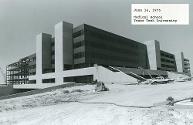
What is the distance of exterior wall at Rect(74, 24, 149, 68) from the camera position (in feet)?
208

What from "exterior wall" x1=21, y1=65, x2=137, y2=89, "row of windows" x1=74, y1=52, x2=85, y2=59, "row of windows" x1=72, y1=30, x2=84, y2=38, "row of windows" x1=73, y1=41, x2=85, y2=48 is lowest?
"exterior wall" x1=21, y1=65, x2=137, y2=89

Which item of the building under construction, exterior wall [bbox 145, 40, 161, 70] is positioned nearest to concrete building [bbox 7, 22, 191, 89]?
exterior wall [bbox 145, 40, 161, 70]

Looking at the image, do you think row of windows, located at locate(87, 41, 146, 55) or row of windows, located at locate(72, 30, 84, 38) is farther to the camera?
row of windows, located at locate(87, 41, 146, 55)

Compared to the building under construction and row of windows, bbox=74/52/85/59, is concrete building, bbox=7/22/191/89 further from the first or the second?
the building under construction

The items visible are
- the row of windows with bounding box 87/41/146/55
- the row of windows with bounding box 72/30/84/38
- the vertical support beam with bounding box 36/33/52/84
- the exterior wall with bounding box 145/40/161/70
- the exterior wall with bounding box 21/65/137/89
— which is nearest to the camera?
the exterior wall with bounding box 21/65/137/89

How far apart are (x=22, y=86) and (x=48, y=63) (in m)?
12.0

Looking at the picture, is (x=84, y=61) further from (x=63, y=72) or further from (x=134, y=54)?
(x=134, y=54)

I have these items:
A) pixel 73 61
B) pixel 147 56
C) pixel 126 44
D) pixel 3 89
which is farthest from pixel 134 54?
pixel 3 89

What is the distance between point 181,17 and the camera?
18141mm

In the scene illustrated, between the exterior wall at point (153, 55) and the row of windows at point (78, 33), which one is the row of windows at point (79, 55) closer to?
the row of windows at point (78, 33)

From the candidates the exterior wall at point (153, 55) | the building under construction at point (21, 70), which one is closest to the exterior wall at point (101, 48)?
the exterior wall at point (153, 55)

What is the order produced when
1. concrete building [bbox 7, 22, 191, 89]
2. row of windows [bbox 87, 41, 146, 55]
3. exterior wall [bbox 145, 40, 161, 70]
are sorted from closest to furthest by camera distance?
1. concrete building [bbox 7, 22, 191, 89]
2. row of windows [bbox 87, 41, 146, 55]
3. exterior wall [bbox 145, 40, 161, 70]

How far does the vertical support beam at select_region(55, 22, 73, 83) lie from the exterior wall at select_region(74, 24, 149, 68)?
188 cm

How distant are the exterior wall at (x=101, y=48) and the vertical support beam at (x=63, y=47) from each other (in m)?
1.88
